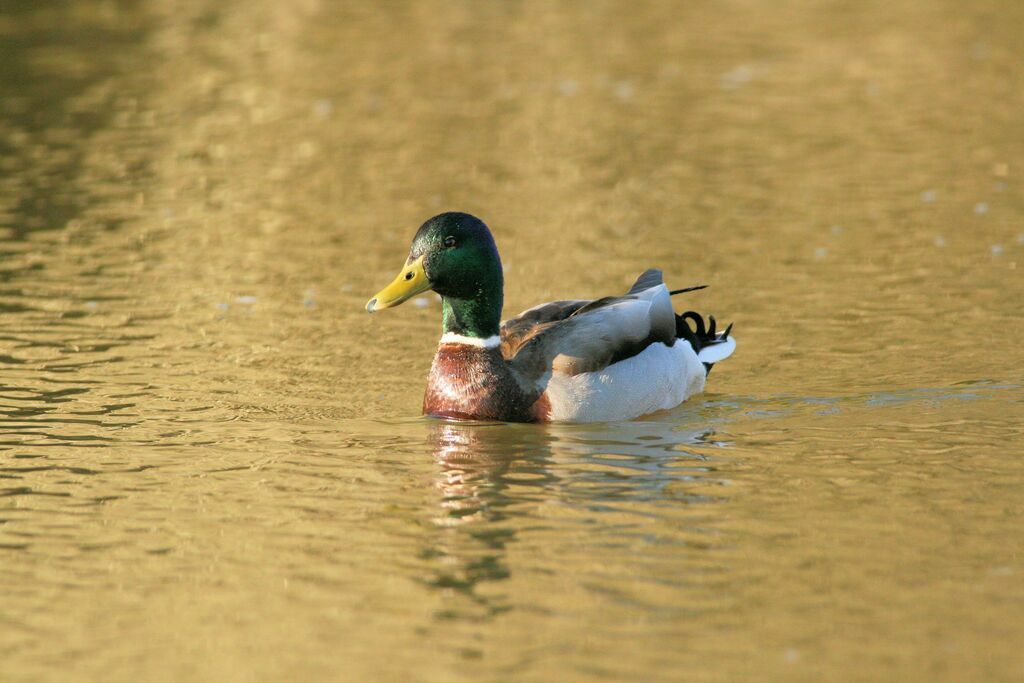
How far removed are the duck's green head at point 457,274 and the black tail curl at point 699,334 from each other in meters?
1.44

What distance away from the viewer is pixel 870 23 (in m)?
27.4

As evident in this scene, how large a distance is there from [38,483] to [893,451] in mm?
4763

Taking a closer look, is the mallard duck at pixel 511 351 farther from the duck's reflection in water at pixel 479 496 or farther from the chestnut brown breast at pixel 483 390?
the duck's reflection in water at pixel 479 496

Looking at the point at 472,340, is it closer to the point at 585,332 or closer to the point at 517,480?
the point at 585,332

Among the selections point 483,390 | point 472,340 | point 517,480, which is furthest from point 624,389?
point 517,480

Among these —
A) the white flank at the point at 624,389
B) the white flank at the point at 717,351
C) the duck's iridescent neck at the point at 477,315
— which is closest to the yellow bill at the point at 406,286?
the duck's iridescent neck at the point at 477,315

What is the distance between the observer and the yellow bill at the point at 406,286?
10.0 m

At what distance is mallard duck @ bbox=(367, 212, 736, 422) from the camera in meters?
10.1

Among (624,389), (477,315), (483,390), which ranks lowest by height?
(624,389)

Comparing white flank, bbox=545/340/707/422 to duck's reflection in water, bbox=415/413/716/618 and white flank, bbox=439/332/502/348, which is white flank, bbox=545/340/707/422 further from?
white flank, bbox=439/332/502/348

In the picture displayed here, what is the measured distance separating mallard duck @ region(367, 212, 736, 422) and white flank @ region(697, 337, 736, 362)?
0.60 meters

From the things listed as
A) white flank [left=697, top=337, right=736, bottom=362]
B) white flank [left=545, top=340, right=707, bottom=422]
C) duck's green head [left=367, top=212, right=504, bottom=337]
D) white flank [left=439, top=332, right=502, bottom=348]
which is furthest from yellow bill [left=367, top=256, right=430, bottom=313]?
white flank [left=697, top=337, right=736, bottom=362]

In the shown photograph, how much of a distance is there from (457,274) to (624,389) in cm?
125

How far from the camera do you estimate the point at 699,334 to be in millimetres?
11438
